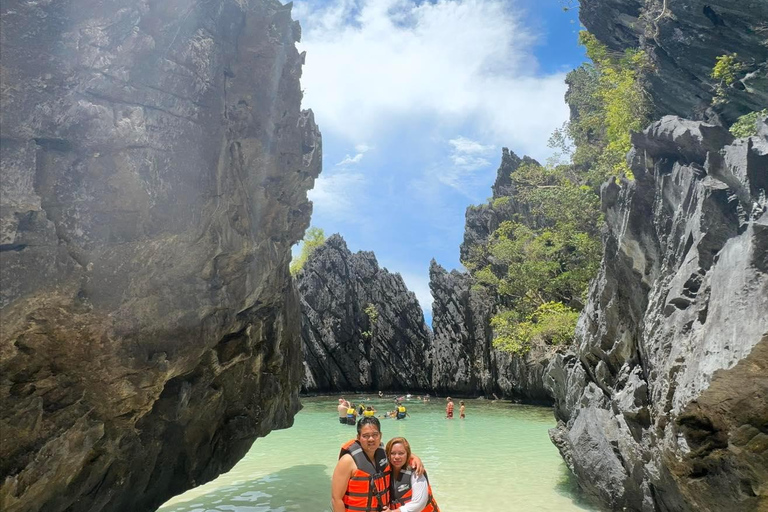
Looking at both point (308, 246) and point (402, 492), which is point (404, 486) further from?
point (308, 246)

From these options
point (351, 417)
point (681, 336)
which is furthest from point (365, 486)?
point (351, 417)

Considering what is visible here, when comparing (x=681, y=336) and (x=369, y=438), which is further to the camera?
(x=681, y=336)

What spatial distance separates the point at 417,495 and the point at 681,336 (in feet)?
13.8

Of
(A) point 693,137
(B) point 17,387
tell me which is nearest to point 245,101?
(B) point 17,387

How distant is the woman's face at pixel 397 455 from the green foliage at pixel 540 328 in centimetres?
1859

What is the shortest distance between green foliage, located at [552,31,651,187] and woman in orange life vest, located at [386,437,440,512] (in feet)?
39.4

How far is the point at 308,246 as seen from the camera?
51656 mm

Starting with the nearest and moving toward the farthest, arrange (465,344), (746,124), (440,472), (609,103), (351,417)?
(746,124) < (440,472) < (609,103) < (351,417) < (465,344)

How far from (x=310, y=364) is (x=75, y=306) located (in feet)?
136

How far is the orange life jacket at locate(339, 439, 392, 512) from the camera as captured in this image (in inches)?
166

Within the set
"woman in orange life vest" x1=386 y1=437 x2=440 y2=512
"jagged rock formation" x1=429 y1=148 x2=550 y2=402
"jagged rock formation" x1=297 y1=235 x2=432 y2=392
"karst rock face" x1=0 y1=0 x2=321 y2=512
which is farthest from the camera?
"jagged rock formation" x1=297 y1=235 x2=432 y2=392

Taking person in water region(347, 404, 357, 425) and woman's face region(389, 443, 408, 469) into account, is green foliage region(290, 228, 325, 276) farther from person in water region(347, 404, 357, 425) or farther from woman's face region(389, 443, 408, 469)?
woman's face region(389, 443, 408, 469)

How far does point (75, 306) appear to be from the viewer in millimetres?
5711

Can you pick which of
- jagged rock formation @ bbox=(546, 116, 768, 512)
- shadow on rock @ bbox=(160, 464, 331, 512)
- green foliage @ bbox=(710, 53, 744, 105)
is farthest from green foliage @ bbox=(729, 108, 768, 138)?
shadow on rock @ bbox=(160, 464, 331, 512)
